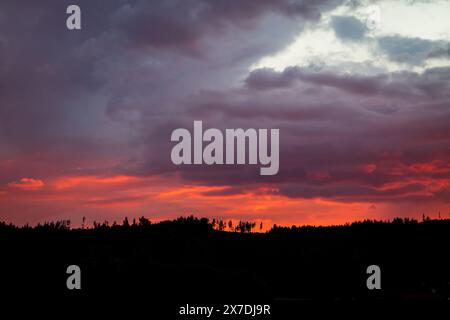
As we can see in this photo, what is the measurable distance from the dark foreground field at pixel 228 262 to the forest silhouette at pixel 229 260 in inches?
1.9

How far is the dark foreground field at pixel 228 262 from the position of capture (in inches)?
850

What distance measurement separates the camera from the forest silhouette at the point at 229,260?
21.8 m

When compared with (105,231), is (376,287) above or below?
below

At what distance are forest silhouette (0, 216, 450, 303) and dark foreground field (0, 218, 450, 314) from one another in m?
0.05

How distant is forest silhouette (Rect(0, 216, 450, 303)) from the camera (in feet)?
71.5

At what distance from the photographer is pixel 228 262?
42.2 m

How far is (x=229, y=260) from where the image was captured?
43.2 metres

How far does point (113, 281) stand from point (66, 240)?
7263 millimetres

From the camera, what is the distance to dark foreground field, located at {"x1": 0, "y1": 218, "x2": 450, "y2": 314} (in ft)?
70.8

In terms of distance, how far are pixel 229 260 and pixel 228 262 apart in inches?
39.5

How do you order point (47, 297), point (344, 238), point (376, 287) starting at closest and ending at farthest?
point (47, 297), point (376, 287), point (344, 238)
